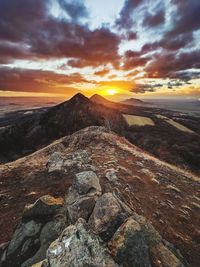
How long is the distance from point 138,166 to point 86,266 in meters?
14.0

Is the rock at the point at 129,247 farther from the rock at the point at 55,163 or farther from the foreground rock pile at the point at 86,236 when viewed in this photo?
the rock at the point at 55,163

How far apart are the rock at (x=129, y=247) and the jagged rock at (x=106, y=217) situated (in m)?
0.58

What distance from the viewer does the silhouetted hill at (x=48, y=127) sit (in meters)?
41.8

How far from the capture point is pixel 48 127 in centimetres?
4472

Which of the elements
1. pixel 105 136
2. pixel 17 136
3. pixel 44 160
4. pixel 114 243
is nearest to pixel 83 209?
pixel 114 243

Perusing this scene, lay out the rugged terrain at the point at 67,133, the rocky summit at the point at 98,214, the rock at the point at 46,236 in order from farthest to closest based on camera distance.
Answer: the rugged terrain at the point at 67,133, the rock at the point at 46,236, the rocky summit at the point at 98,214

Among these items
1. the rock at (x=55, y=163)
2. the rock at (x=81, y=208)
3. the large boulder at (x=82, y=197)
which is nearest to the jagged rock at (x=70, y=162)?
the rock at (x=55, y=163)

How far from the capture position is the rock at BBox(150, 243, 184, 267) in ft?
26.7

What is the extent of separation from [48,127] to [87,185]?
3405 centimetres

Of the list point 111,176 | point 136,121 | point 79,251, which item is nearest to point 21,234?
point 79,251

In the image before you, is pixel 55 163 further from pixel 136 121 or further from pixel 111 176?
pixel 136 121

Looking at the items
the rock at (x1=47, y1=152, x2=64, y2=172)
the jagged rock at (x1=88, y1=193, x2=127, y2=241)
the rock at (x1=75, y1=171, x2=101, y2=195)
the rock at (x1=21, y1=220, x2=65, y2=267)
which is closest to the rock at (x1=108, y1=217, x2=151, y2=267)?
the jagged rock at (x1=88, y1=193, x2=127, y2=241)

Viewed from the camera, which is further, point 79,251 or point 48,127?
point 48,127

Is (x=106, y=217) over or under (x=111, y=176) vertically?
over
